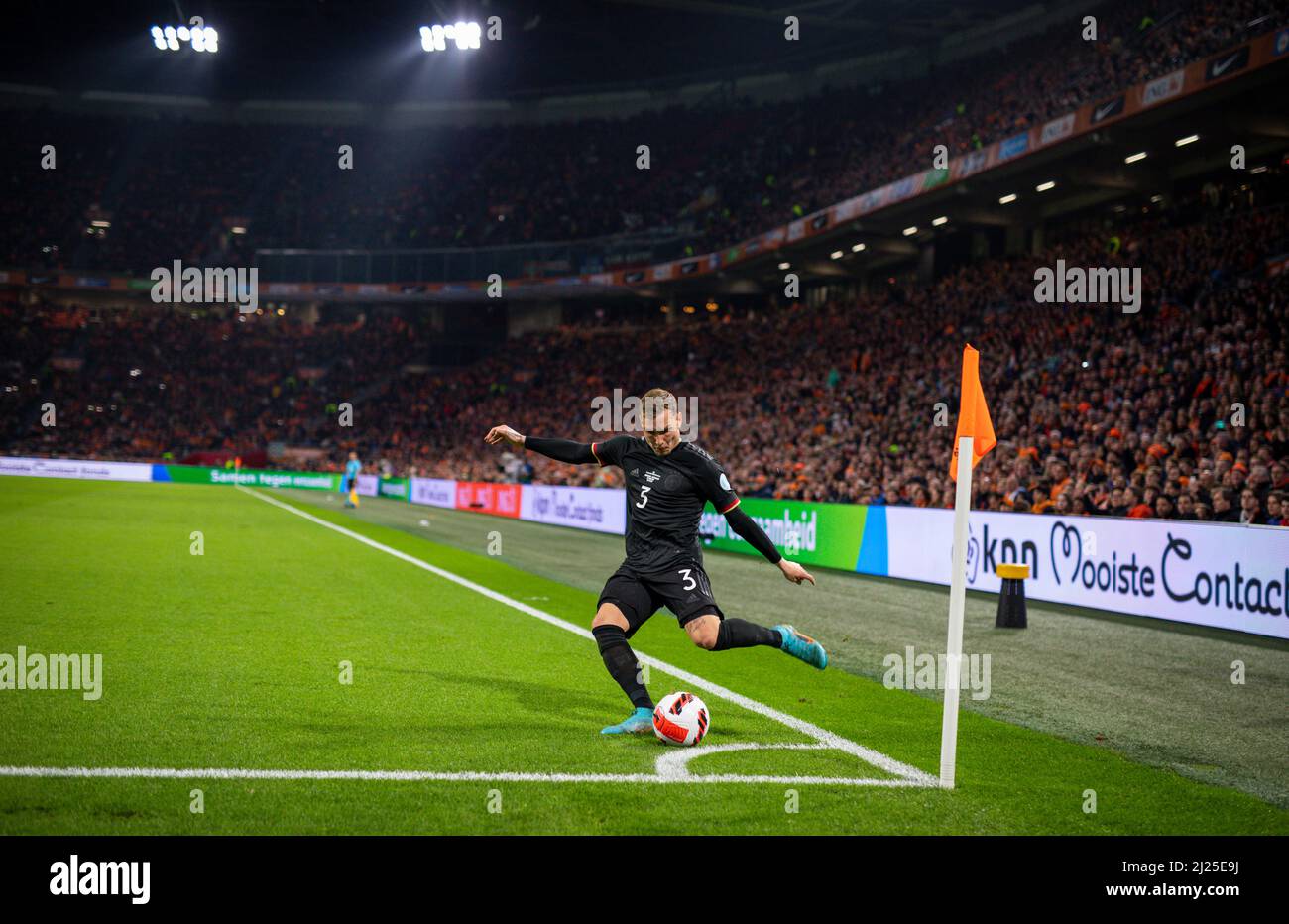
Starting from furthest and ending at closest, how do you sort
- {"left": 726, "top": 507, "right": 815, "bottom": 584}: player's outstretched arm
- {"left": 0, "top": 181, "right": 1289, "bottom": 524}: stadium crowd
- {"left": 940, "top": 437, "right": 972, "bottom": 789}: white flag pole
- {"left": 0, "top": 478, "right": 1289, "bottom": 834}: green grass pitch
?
{"left": 0, "top": 181, "right": 1289, "bottom": 524}: stadium crowd, {"left": 726, "top": 507, "right": 815, "bottom": 584}: player's outstretched arm, {"left": 940, "top": 437, "right": 972, "bottom": 789}: white flag pole, {"left": 0, "top": 478, "right": 1289, "bottom": 834}: green grass pitch

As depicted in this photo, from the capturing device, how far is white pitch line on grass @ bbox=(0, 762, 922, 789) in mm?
5289

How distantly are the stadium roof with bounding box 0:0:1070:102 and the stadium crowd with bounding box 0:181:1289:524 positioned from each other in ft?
43.2

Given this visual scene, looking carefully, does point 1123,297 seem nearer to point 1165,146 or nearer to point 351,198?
point 1165,146

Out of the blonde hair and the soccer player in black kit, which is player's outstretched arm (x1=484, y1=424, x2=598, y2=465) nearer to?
the soccer player in black kit

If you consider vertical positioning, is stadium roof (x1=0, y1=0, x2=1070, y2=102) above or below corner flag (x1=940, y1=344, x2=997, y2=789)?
above

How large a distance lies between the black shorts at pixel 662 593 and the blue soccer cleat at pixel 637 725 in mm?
495

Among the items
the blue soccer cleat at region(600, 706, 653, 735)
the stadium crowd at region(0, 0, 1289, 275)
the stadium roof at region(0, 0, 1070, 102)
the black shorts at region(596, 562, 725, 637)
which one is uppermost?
the stadium roof at region(0, 0, 1070, 102)

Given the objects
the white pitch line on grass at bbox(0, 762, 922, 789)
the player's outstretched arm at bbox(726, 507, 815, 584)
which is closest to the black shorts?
the player's outstretched arm at bbox(726, 507, 815, 584)

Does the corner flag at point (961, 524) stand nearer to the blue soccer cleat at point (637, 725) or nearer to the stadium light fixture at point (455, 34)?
the blue soccer cleat at point (637, 725)

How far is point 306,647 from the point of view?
9430 millimetres

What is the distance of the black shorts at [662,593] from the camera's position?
6.95 metres

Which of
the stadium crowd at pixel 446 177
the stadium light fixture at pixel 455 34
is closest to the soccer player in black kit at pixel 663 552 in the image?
the stadium crowd at pixel 446 177

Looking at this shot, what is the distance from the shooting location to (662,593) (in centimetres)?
705
